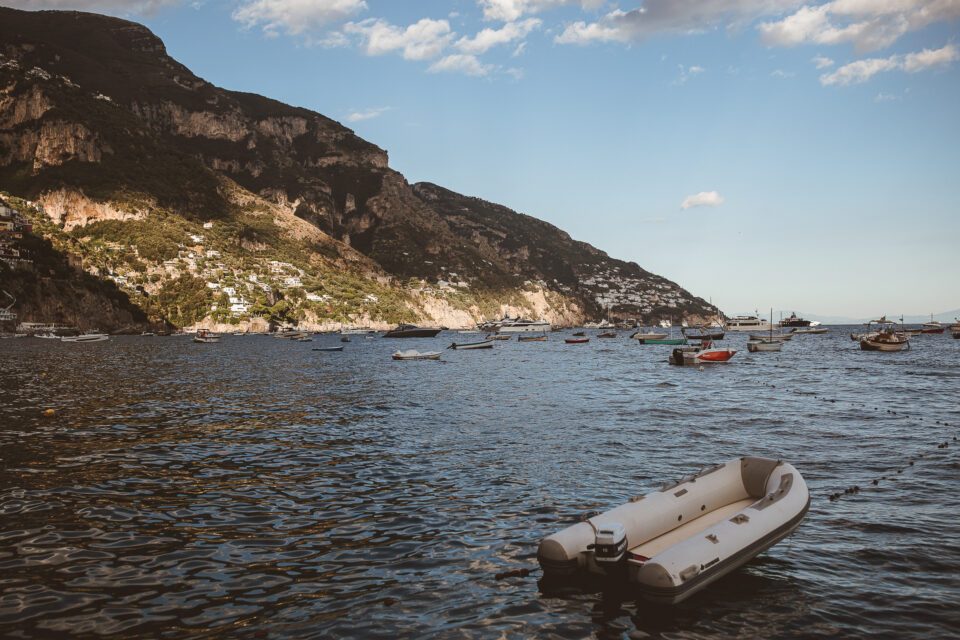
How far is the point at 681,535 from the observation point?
10.4 m

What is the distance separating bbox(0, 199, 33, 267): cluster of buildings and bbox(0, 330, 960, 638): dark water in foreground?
14168cm

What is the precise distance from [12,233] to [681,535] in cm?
18983

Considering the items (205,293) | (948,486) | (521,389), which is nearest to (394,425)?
(521,389)

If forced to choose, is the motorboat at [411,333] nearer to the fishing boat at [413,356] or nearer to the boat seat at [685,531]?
the fishing boat at [413,356]

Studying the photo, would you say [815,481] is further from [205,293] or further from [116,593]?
[205,293]

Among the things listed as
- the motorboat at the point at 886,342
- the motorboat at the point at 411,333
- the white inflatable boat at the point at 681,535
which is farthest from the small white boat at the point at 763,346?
the motorboat at the point at 411,333

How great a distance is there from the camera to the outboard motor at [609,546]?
8.91 metres

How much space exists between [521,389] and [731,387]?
15.7 metres

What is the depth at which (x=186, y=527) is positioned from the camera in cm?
1231

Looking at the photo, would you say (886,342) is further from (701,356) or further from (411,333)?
(411,333)

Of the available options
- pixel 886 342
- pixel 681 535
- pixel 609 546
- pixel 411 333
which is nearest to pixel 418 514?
pixel 609 546

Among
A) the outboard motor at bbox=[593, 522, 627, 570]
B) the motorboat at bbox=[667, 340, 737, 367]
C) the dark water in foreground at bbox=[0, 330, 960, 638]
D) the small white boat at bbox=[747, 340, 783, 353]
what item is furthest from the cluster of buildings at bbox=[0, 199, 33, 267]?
the outboard motor at bbox=[593, 522, 627, 570]

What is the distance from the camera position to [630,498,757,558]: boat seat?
9727 millimetres

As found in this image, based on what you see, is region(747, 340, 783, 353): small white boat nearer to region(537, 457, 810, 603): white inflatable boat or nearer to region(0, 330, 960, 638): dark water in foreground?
region(0, 330, 960, 638): dark water in foreground
